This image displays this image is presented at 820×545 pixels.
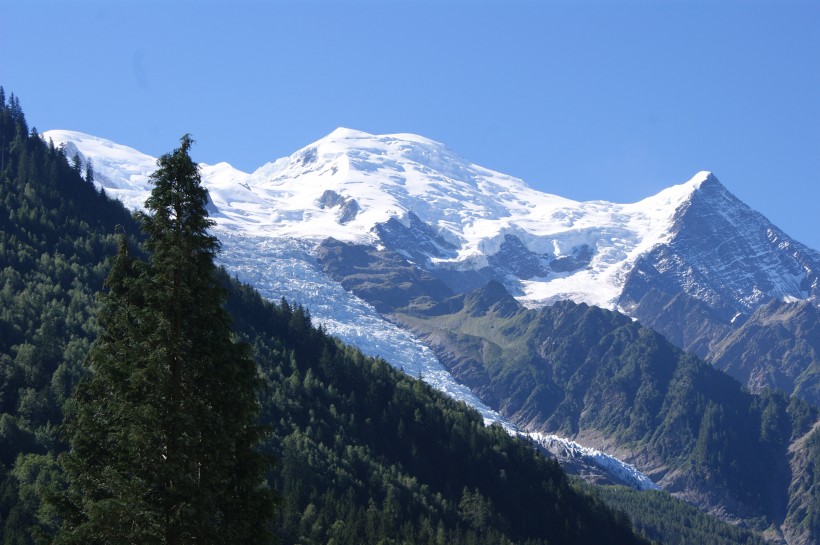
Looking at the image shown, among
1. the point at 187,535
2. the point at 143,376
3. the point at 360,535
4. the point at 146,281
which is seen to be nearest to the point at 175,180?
the point at 146,281

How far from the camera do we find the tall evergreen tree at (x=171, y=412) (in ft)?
109

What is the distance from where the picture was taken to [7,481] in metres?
147

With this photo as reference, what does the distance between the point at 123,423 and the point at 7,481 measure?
122895mm

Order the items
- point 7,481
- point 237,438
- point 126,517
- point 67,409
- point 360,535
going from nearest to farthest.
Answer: point 126,517 < point 237,438 < point 67,409 < point 7,481 < point 360,535

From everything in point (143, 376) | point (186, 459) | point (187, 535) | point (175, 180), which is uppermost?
point (175, 180)

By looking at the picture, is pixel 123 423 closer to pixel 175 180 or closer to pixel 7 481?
pixel 175 180

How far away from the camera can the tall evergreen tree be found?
3322 centimetres

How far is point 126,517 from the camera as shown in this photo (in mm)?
32750

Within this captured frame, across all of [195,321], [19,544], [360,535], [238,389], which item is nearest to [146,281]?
[195,321]

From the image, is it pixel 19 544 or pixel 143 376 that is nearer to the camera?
pixel 143 376

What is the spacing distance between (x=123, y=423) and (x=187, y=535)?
3908mm

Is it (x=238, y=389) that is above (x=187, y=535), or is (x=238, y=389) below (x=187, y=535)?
above

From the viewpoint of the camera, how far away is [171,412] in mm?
33594

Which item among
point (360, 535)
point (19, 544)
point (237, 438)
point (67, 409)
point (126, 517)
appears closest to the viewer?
point (126, 517)
